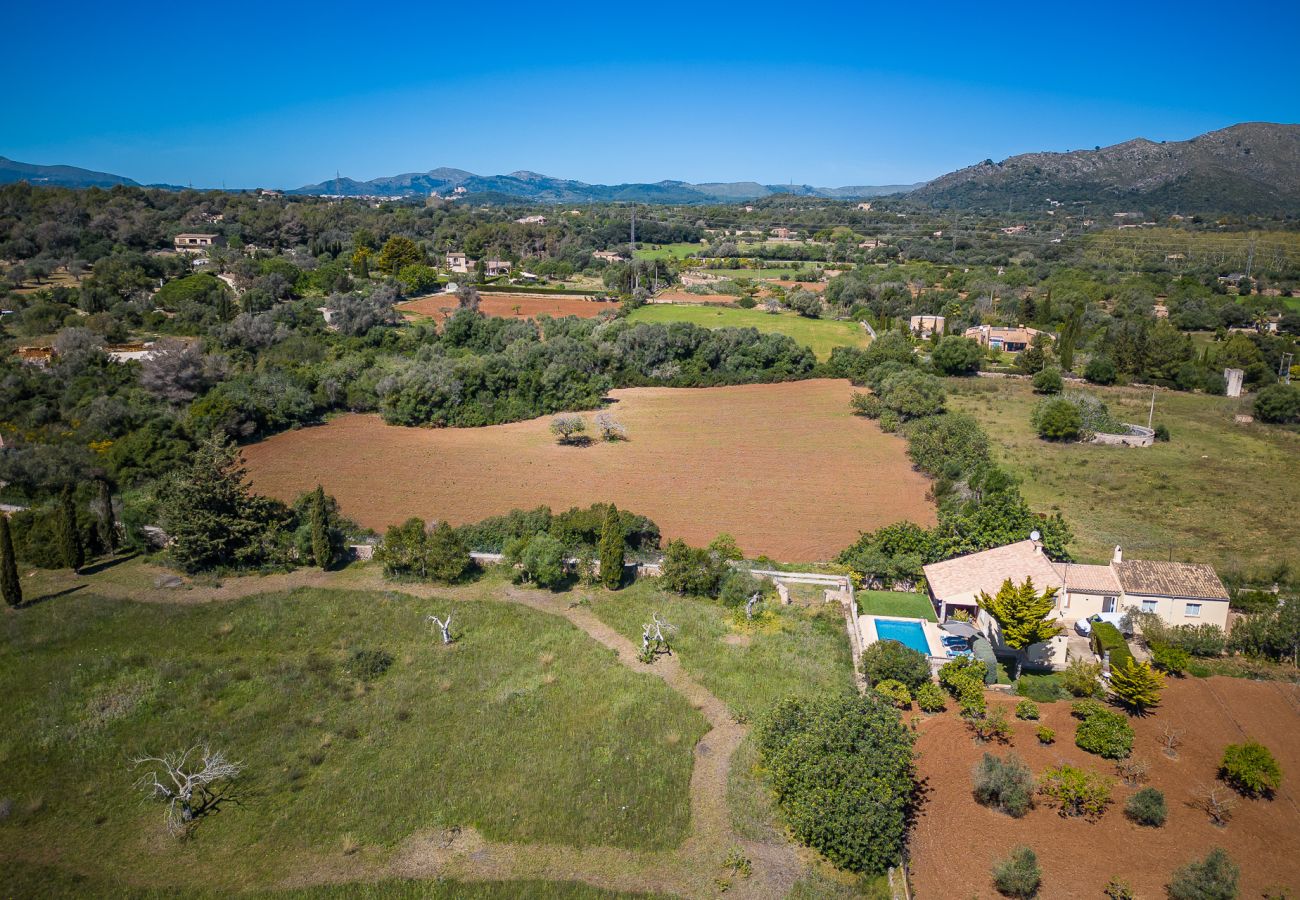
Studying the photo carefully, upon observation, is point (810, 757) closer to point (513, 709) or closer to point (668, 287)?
point (513, 709)

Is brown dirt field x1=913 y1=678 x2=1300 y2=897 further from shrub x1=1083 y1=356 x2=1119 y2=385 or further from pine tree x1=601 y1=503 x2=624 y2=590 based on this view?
shrub x1=1083 y1=356 x2=1119 y2=385

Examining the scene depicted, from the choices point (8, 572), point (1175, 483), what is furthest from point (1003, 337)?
point (8, 572)

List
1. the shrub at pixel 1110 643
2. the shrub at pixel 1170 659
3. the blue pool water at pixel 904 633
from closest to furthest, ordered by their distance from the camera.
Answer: the shrub at pixel 1110 643, the shrub at pixel 1170 659, the blue pool water at pixel 904 633

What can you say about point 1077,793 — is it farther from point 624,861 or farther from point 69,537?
point 69,537

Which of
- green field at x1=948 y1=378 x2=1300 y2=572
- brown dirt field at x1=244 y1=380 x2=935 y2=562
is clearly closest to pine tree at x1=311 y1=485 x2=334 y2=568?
brown dirt field at x1=244 y1=380 x2=935 y2=562

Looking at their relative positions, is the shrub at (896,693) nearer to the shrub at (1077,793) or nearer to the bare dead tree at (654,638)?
the shrub at (1077,793)

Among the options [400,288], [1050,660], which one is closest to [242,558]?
[1050,660]

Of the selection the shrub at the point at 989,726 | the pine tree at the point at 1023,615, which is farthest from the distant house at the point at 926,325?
the shrub at the point at 989,726

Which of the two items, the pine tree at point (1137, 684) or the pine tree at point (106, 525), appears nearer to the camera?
the pine tree at point (1137, 684)

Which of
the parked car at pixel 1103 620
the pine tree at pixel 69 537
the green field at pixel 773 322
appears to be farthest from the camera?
the green field at pixel 773 322
